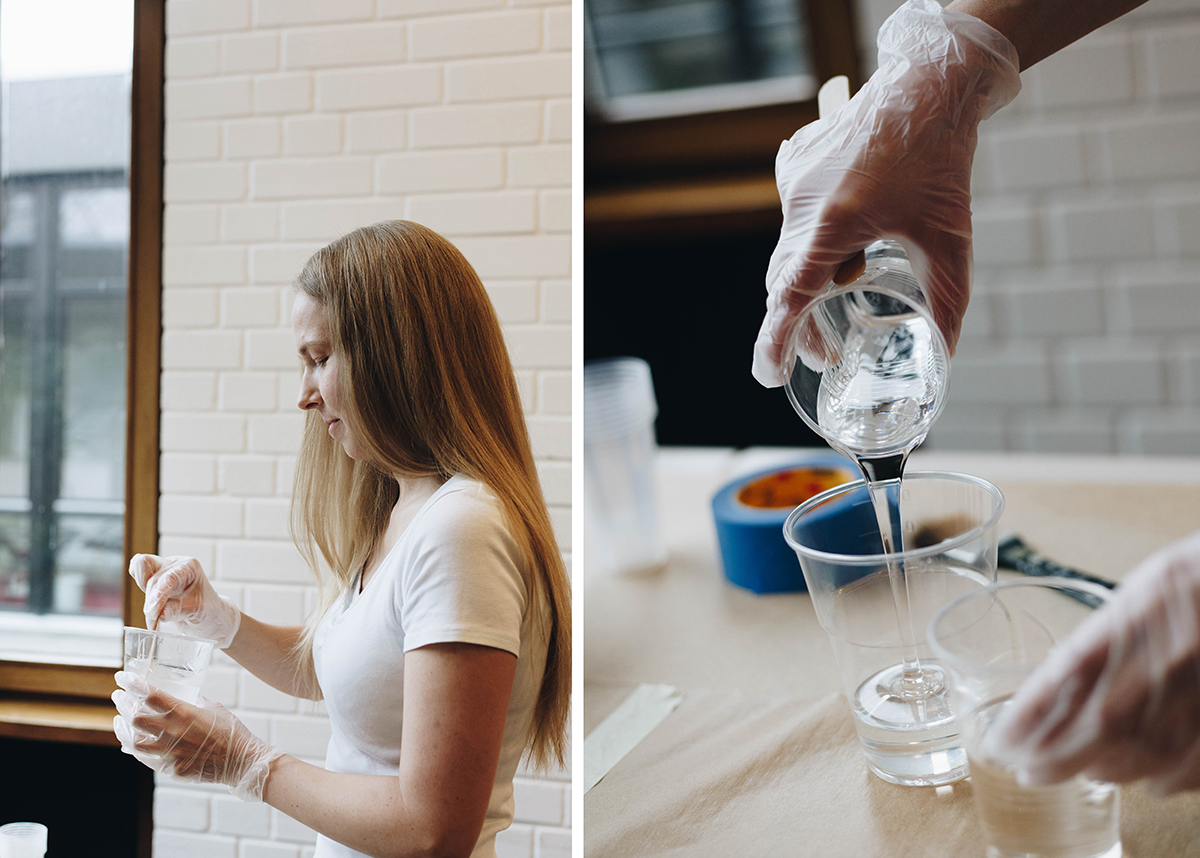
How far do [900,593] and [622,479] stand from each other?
565 mm

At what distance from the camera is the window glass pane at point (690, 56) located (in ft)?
7.06

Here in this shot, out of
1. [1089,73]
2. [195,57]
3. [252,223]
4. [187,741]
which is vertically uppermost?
[1089,73]

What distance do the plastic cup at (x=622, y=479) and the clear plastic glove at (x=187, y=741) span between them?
0.47 m

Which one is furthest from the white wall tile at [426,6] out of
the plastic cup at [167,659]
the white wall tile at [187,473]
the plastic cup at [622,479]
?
the plastic cup at [167,659]

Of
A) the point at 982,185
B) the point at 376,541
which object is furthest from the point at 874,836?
the point at 982,185

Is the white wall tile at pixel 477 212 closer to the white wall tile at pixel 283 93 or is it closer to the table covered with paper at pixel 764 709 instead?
the white wall tile at pixel 283 93

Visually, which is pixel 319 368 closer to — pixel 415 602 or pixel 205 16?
pixel 415 602

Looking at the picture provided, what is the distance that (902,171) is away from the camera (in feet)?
2.45

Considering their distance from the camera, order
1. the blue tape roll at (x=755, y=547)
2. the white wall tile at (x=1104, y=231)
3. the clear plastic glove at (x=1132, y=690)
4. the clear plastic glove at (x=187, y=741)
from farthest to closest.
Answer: the white wall tile at (x=1104, y=231)
the blue tape roll at (x=755, y=547)
the clear plastic glove at (x=187, y=741)
the clear plastic glove at (x=1132, y=690)

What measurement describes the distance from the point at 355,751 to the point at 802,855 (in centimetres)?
50

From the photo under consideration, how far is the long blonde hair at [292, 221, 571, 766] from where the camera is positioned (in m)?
0.94

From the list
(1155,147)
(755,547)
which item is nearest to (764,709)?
(755,547)

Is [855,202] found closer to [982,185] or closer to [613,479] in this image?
[613,479]

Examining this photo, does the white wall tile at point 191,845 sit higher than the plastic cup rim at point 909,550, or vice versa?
the plastic cup rim at point 909,550
